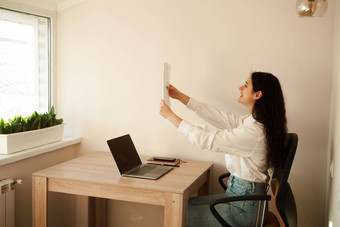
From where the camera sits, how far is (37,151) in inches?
97.2

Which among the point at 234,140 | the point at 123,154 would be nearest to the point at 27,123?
the point at 123,154

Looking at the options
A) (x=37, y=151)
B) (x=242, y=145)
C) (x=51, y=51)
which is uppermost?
(x=51, y=51)

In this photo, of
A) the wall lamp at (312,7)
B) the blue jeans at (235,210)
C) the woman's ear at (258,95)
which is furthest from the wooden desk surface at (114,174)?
the wall lamp at (312,7)

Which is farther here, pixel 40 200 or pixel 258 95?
pixel 40 200

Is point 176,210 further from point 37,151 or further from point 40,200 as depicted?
point 37,151

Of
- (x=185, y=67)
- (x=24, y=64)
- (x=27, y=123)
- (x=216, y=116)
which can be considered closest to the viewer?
(x=216, y=116)

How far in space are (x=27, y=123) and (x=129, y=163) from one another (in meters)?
0.78

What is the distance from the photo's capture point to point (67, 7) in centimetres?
291

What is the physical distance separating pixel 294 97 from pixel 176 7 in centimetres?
106

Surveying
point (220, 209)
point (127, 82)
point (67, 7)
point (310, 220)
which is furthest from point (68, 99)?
point (310, 220)

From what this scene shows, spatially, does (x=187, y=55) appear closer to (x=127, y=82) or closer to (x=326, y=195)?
(x=127, y=82)

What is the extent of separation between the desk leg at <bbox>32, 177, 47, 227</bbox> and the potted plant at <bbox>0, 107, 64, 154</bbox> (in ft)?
1.02

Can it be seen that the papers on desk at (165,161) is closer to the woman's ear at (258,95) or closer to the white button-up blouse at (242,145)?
the white button-up blouse at (242,145)

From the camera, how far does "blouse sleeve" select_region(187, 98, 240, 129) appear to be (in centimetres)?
235
